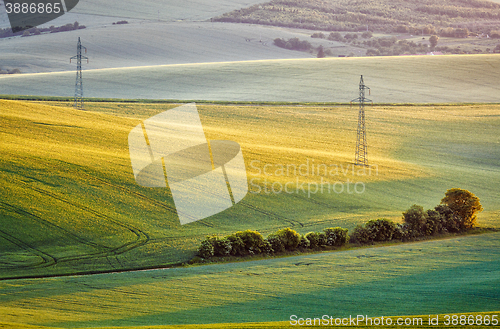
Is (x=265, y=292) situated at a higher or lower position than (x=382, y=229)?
higher

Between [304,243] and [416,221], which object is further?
[416,221]

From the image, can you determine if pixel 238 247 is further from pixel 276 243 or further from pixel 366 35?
pixel 366 35

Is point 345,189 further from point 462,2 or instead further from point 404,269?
point 462,2

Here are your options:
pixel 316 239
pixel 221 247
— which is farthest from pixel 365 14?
pixel 221 247

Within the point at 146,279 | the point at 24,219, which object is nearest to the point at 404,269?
the point at 146,279

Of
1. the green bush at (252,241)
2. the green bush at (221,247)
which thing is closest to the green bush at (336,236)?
the green bush at (252,241)

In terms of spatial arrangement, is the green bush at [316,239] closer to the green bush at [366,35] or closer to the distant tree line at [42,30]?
the distant tree line at [42,30]

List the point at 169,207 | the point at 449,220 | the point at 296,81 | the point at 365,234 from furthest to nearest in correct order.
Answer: the point at 296,81 → the point at 449,220 → the point at 169,207 → the point at 365,234

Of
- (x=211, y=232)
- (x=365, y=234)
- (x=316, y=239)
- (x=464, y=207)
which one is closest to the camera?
(x=316, y=239)
